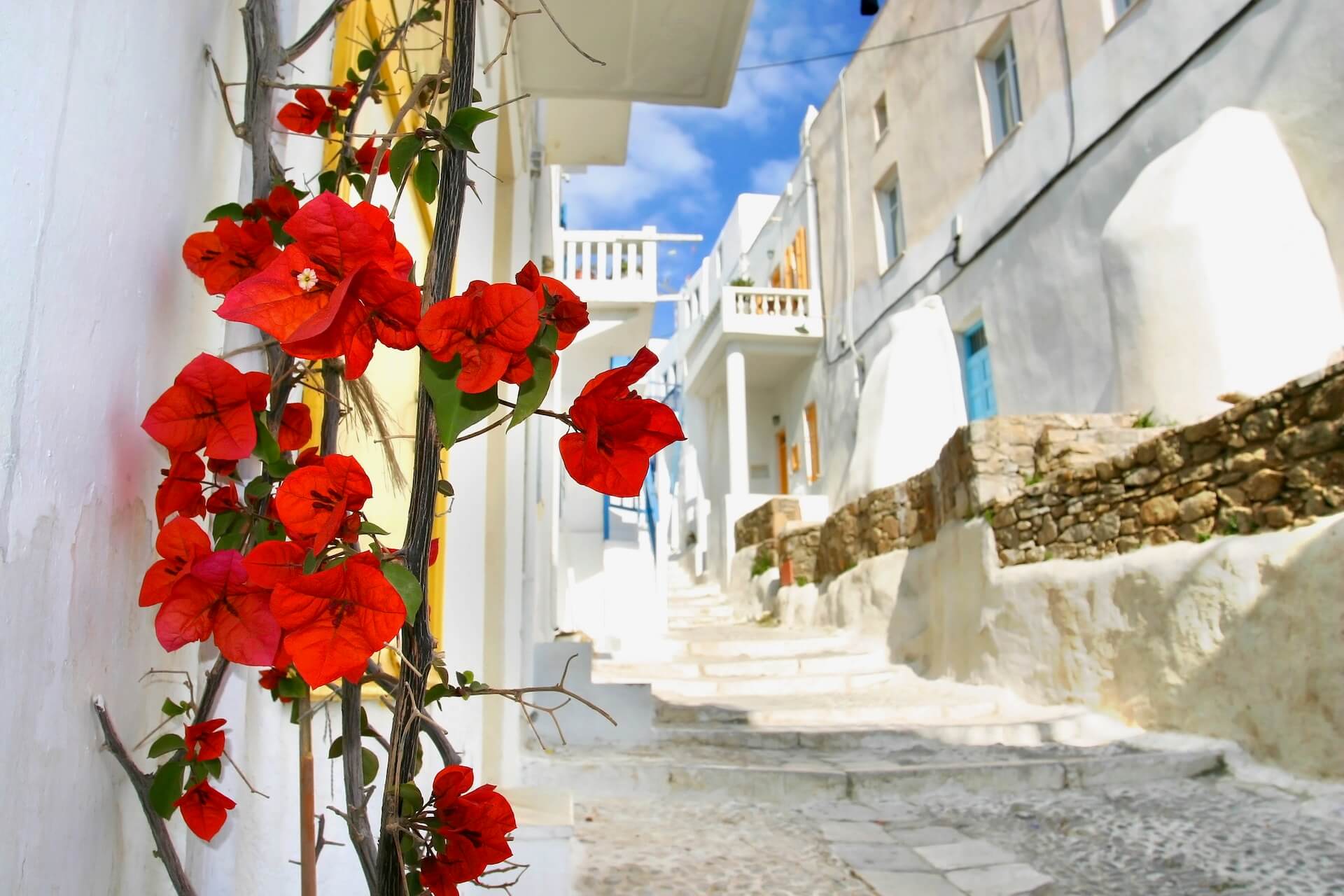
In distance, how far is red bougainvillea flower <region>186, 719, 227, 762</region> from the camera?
0.81m

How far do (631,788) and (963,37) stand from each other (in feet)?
34.7

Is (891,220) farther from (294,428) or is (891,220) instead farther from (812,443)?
(294,428)

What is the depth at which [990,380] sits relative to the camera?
11.4 meters

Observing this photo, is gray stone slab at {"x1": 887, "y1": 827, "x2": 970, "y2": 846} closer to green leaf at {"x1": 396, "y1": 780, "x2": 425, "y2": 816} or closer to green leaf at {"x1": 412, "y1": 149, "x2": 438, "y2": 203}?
green leaf at {"x1": 396, "y1": 780, "x2": 425, "y2": 816}

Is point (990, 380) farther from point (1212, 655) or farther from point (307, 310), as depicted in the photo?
point (307, 310)

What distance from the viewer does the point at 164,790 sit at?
78 cm

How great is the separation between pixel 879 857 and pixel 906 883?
14.3 inches

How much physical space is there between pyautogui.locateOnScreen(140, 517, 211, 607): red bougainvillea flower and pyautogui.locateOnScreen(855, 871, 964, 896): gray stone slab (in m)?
2.81

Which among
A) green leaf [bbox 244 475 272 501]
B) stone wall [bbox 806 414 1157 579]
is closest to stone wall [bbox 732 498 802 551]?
stone wall [bbox 806 414 1157 579]

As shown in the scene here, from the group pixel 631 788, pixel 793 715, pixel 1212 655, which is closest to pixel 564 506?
pixel 793 715

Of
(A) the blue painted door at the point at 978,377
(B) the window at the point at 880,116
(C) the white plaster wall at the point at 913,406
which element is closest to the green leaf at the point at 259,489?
(C) the white plaster wall at the point at 913,406

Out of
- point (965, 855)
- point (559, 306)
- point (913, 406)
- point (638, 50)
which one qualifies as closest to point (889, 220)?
point (913, 406)

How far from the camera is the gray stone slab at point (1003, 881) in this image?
297 cm

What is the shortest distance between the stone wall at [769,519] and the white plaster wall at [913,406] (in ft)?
6.65
